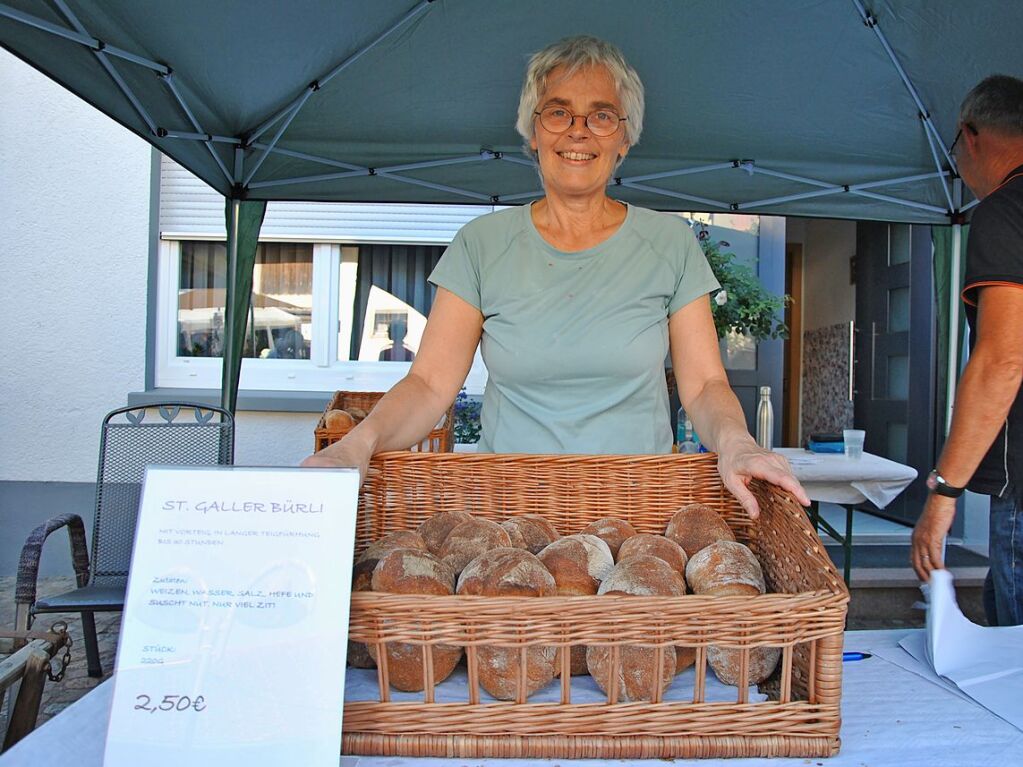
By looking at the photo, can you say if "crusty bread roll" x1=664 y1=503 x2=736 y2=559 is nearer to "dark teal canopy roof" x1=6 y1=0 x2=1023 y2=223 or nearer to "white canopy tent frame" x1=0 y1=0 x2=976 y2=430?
"dark teal canopy roof" x1=6 y1=0 x2=1023 y2=223

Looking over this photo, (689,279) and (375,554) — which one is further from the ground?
(689,279)

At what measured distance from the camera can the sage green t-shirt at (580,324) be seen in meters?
1.47

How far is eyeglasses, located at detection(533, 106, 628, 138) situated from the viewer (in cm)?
146

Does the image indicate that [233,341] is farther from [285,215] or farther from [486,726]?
[486,726]

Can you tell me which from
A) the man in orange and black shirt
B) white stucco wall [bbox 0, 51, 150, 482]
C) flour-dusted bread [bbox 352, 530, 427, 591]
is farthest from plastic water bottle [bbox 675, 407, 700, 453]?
white stucco wall [bbox 0, 51, 150, 482]

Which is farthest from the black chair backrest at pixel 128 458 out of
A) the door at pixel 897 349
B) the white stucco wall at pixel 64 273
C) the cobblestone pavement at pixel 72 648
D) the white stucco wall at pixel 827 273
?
the white stucco wall at pixel 827 273

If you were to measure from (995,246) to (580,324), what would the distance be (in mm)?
861

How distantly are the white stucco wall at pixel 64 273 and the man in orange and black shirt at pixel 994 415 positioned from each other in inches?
203

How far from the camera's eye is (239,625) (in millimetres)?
713

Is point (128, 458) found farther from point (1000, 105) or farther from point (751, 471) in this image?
point (1000, 105)

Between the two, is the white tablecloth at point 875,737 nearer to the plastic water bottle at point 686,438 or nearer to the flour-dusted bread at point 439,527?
the flour-dusted bread at point 439,527

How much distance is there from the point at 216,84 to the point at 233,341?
1.20m

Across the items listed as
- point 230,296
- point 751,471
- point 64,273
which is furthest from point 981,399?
point 64,273

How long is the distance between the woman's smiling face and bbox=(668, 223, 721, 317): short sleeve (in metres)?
0.23
